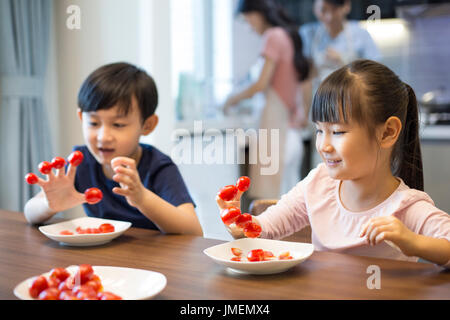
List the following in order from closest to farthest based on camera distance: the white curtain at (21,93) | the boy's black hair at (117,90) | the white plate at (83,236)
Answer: the white plate at (83,236), the boy's black hair at (117,90), the white curtain at (21,93)

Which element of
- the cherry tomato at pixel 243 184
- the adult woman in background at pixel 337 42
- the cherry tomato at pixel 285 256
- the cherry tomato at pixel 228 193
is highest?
the adult woman in background at pixel 337 42

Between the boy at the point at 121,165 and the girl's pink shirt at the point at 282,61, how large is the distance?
1.91 metres

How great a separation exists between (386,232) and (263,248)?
0.25 m

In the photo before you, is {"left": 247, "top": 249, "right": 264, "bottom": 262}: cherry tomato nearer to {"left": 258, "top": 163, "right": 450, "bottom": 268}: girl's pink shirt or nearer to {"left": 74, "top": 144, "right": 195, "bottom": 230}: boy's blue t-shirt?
{"left": 258, "top": 163, "right": 450, "bottom": 268}: girl's pink shirt

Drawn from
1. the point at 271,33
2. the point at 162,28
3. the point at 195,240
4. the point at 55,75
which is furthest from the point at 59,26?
the point at 195,240

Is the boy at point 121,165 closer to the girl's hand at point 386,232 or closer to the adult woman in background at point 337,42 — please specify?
the girl's hand at point 386,232

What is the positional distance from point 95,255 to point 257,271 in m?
0.34

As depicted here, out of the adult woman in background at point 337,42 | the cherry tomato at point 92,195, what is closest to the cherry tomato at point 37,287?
the cherry tomato at point 92,195

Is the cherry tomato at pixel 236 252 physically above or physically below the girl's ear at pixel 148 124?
below

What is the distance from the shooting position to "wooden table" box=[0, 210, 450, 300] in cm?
77

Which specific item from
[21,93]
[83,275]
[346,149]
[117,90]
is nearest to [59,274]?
[83,275]

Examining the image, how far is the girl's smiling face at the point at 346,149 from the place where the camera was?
3.53 ft

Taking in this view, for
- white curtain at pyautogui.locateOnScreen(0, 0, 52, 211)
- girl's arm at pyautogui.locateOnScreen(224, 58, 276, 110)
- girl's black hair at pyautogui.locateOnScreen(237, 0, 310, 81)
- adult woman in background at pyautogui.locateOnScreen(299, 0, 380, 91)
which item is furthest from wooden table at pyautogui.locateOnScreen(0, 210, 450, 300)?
adult woman in background at pyautogui.locateOnScreen(299, 0, 380, 91)

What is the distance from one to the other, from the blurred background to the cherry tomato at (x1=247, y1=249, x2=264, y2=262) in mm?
1153
